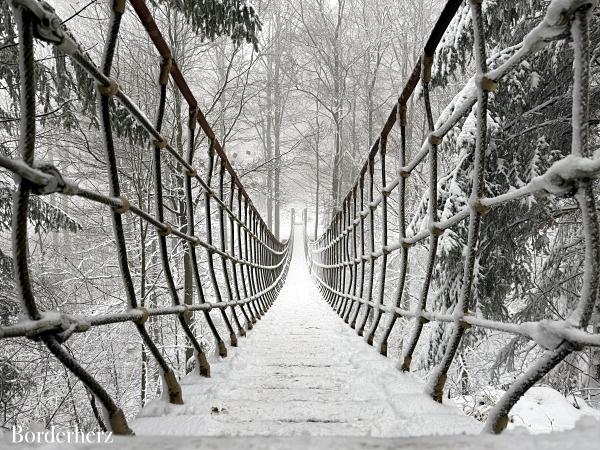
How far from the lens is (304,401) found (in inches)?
50.5

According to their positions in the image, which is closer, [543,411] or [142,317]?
[142,317]

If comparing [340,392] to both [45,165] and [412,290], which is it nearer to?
[45,165]

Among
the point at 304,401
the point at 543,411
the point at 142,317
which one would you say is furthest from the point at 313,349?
the point at 543,411

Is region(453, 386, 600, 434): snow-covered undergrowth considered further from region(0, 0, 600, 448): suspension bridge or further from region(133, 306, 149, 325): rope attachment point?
region(133, 306, 149, 325): rope attachment point

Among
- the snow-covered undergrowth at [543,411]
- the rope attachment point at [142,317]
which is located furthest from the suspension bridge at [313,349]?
the snow-covered undergrowth at [543,411]

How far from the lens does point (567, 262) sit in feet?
13.9

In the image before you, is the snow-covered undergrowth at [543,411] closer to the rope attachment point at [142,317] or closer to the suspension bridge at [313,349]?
the suspension bridge at [313,349]

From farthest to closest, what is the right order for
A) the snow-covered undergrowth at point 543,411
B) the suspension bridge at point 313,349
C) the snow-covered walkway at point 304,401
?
the snow-covered undergrowth at point 543,411 < the snow-covered walkway at point 304,401 < the suspension bridge at point 313,349

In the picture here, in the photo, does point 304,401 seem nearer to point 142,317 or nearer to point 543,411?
point 142,317

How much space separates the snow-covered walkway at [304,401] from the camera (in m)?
1.00

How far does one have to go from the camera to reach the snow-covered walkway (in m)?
1.00

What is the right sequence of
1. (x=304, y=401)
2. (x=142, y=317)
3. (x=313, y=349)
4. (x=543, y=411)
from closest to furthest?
(x=142, y=317) < (x=304, y=401) < (x=313, y=349) < (x=543, y=411)

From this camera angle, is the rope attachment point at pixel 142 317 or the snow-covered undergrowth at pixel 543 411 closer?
the rope attachment point at pixel 142 317

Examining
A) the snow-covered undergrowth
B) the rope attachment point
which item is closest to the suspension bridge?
the rope attachment point
